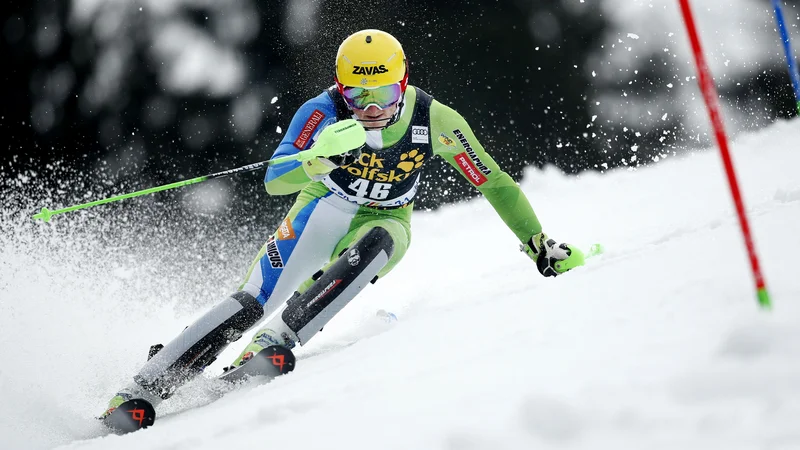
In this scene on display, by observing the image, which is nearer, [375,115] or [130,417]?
[130,417]

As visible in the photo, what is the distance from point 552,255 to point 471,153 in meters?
0.67

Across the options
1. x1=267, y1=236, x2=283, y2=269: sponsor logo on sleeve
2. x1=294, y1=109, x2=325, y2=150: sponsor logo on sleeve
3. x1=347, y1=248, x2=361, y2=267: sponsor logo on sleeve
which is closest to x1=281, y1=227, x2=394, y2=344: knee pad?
x1=347, y1=248, x2=361, y2=267: sponsor logo on sleeve

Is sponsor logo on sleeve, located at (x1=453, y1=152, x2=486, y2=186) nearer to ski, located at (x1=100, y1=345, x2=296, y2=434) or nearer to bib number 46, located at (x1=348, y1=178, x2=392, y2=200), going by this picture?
bib number 46, located at (x1=348, y1=178, x2=392, y2=200)

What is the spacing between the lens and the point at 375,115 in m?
3.70

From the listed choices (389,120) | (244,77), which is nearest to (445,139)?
(389,120)

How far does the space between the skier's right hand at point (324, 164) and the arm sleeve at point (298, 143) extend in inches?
8.2

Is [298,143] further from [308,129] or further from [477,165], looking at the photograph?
[477,165]

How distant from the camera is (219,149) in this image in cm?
739

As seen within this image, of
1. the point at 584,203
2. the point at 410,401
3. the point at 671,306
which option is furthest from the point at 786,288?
the point at 584,203

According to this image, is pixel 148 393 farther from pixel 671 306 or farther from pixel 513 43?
pixel 513 43

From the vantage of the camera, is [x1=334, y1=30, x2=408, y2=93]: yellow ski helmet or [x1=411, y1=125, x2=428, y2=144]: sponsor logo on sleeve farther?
[x1=411, y1=125, x2=428, y2=144]: sponsor logo on sleeve

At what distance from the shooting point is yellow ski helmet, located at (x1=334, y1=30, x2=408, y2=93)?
3637 millimetres

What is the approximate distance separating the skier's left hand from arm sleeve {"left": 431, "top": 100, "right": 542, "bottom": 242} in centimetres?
6

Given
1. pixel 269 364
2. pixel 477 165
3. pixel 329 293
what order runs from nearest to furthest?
1. pixel 269 364
2. pixel 329 293
3. pixel 477 165
